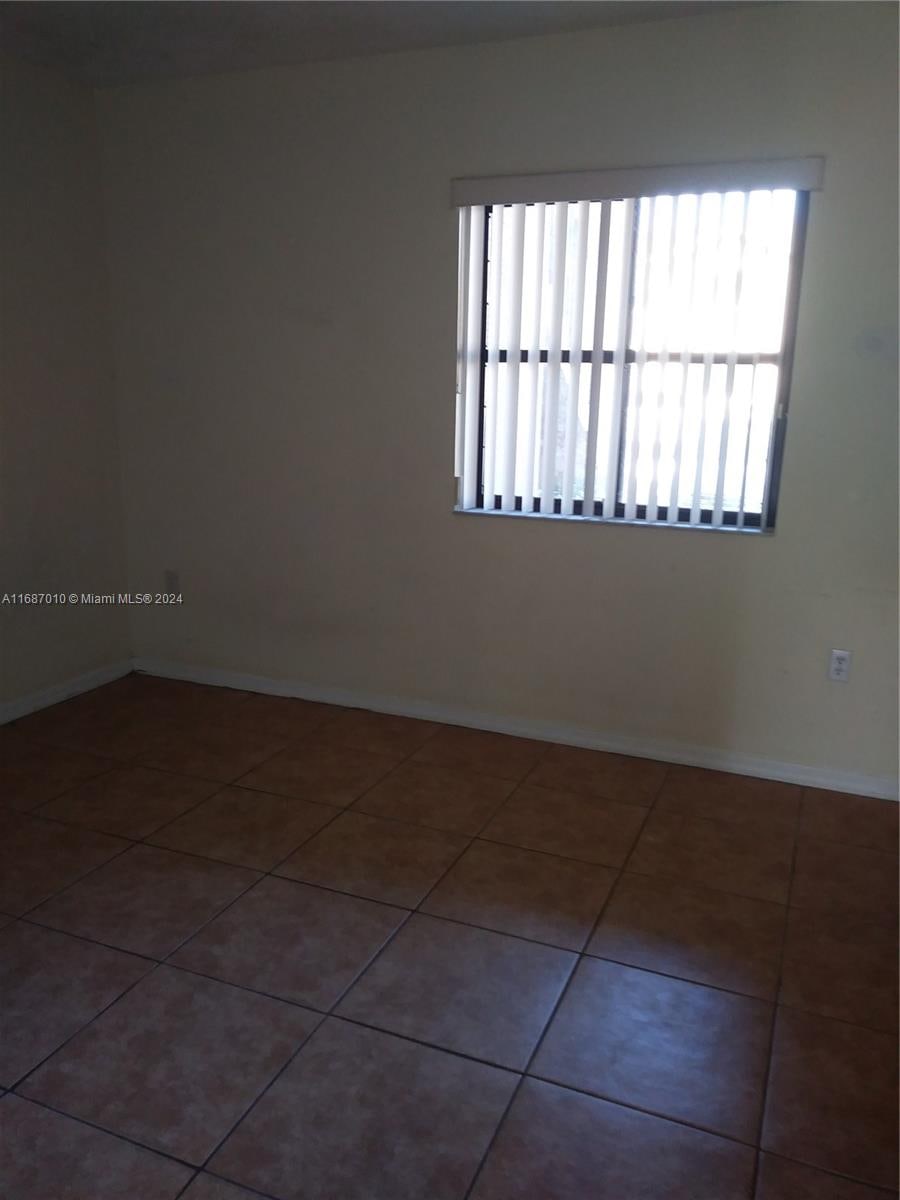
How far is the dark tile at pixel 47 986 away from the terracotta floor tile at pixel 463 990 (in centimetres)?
55

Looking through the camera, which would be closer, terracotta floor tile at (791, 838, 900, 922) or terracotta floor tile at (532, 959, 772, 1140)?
terracotta floor tile at (532, 959, 772, 1140)

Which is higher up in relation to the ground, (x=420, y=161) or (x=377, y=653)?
(x=420, y=161)

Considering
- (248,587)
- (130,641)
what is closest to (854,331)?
(248,587)

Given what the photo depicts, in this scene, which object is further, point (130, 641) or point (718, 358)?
point (130, 641)

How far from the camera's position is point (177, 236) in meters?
3.49

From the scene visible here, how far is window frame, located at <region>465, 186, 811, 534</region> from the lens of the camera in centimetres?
270

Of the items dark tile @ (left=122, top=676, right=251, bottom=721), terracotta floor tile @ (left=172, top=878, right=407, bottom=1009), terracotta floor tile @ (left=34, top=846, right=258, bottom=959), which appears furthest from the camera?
dark tile @ (left=122, top=676, right=251, bottom=721)

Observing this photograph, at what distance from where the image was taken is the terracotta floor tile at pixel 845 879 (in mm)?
2301

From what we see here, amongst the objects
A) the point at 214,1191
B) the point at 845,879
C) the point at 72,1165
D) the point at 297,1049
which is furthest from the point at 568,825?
the point at 72,1165

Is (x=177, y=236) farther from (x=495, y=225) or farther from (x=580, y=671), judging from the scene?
(x=580, y=671)

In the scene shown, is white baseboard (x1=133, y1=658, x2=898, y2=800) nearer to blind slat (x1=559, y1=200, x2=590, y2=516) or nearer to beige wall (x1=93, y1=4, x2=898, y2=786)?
beige wall (x1=93, y1=4, x2=898, y2=786)

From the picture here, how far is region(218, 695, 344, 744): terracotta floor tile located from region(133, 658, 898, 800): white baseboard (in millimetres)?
53

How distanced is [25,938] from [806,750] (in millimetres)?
2445

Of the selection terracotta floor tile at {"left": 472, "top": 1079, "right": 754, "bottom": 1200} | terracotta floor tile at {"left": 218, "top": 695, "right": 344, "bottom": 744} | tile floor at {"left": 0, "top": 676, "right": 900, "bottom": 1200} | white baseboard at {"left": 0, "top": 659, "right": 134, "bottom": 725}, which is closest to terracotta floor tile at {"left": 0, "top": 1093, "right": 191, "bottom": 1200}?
tile floor at {"left": 0, "top": 676, "right": 900, "bottom": 1200}
